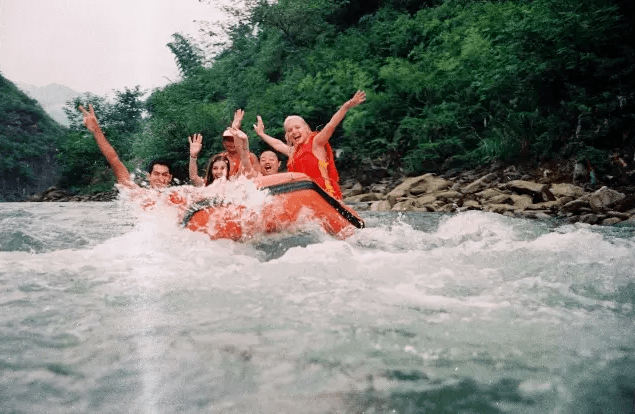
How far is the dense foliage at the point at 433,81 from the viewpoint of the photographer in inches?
401

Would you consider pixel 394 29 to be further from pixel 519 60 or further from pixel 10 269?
pixel 10 269

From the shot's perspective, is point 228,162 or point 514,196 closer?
point 228,162

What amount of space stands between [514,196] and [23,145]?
4073cm

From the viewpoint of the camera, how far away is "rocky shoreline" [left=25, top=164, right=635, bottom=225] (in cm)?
747

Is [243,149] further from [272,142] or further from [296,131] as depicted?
[272,142]

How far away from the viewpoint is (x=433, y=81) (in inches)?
568

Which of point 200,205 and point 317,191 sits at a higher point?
point 200,205

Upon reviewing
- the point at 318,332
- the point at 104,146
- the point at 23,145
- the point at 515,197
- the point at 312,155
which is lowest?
the point at 515,197

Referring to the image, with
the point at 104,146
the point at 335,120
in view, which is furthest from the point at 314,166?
the point at 104,146

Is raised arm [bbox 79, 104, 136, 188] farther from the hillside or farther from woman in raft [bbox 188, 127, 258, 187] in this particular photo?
the hillside

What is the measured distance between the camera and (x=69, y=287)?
2.86 meters

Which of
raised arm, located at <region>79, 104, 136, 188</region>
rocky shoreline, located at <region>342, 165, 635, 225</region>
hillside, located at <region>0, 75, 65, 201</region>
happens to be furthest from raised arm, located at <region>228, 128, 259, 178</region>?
hillside, located at <region>0, 75, 65, 201</region>

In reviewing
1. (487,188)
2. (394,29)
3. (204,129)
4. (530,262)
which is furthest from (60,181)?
(530,262)

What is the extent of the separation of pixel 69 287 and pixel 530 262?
3171 mm
